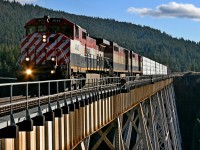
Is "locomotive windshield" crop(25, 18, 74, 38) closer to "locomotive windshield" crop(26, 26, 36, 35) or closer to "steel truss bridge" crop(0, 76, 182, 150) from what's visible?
"locomotive windshield" crop(26, 26, 36, 35)

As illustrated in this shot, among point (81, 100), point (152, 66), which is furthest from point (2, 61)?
point (81, 100)

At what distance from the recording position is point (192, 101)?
12181cm

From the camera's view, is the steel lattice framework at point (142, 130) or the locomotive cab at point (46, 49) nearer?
the steel lattice framework at point (142, 130)

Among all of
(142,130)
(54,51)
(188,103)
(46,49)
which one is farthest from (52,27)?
(188,103)

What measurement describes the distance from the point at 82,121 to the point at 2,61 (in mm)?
146684

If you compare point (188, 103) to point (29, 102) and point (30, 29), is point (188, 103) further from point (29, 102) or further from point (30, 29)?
point (29, 102)

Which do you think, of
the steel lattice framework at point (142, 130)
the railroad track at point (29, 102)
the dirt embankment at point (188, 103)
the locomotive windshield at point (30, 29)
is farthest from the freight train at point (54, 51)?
the dirt embankment at point (188, 103)

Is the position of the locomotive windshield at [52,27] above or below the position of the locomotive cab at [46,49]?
above

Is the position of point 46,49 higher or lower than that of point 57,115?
higher

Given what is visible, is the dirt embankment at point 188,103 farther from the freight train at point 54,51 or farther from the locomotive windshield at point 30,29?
the locomotive windshield at point 30,29

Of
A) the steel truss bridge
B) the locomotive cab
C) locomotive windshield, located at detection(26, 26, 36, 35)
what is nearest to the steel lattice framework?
the steel truss bridge

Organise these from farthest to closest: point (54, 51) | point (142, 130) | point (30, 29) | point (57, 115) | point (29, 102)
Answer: point (142, 130) < point (30, 29) < point (54, 51) < point (29, 102) < point (57, 115)

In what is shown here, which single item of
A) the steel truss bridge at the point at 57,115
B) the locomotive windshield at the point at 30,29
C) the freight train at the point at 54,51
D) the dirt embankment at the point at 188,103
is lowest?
the dirt embankment at the point at 188,103

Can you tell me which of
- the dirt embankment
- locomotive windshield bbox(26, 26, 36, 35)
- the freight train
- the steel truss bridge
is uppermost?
locomotive windshield bbox(26, 26, 36, 35)
